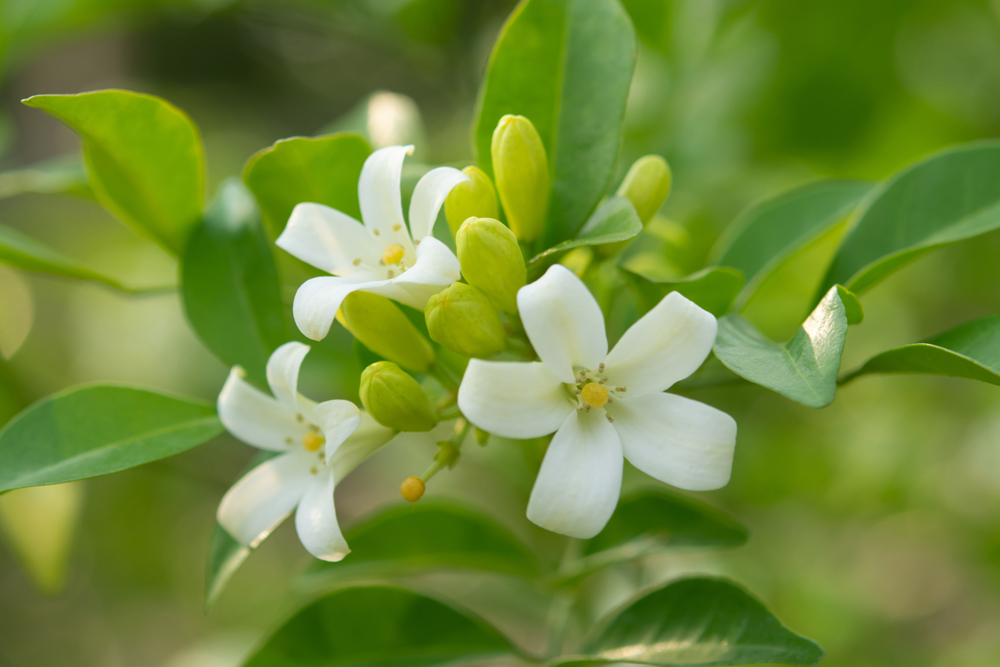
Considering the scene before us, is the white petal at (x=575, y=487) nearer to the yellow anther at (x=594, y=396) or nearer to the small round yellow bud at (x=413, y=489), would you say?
the yellow anther at (x=594, y=396)

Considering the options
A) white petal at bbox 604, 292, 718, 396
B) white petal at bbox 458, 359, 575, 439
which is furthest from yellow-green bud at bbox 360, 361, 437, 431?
white petal at bbox 604, 292, 718, 396

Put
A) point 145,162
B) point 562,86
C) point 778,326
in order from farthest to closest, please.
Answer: point 778,326 → point 145,162 → point 562,86

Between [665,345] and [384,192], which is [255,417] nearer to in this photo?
[384,192]

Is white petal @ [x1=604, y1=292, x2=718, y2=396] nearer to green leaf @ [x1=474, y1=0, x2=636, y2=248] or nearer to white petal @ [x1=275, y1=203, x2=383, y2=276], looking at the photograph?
green leaf @ [x1=474, y1=0, x2=636, y2=248]

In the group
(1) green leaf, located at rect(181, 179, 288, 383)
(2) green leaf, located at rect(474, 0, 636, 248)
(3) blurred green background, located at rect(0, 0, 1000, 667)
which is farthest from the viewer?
(3) blurred green background, located at rect(0, 0, 1000, 667)

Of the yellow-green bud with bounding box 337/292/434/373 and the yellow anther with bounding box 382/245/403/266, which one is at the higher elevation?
the yellow anther with bounding box 382/245/403/266

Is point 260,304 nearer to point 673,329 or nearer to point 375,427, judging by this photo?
point 375,427

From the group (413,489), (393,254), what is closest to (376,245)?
(393,254)
